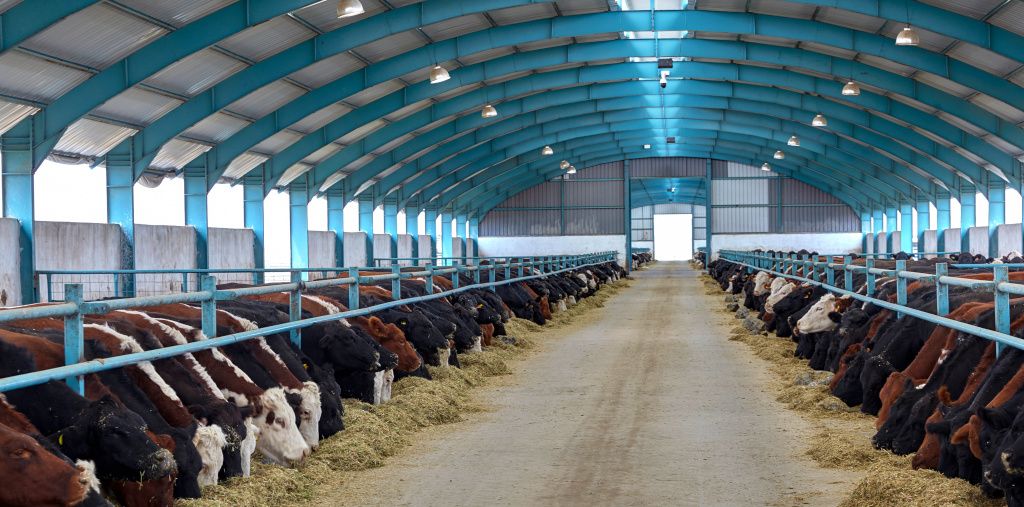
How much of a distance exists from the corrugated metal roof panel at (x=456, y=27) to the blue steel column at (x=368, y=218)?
711 inches

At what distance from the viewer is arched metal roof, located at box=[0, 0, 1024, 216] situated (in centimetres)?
1941

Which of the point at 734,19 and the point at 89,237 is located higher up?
the point at 734,19

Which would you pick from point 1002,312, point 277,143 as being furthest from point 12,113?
point 1002,312

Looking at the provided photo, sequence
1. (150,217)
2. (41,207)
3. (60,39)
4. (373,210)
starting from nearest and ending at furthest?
1. (60,39)
2. (41,207)
3. (150,217)
4. (373,210)

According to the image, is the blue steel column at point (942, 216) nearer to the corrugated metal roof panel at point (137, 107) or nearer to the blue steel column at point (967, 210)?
the blue steel column at point (967, 210)

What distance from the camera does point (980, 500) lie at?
580cm

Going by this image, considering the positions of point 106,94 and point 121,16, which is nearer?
point 121,16

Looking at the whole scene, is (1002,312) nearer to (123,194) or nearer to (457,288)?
(457,288)

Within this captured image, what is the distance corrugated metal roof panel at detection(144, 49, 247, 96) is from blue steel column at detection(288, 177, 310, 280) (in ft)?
39.9

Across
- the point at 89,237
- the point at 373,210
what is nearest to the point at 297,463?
the point at 89,237

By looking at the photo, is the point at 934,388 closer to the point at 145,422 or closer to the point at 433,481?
the point at 433,481

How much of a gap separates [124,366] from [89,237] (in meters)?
18.2

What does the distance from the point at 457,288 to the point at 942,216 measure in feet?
121

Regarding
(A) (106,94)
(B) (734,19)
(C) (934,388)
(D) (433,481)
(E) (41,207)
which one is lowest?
(D) (433,481)
